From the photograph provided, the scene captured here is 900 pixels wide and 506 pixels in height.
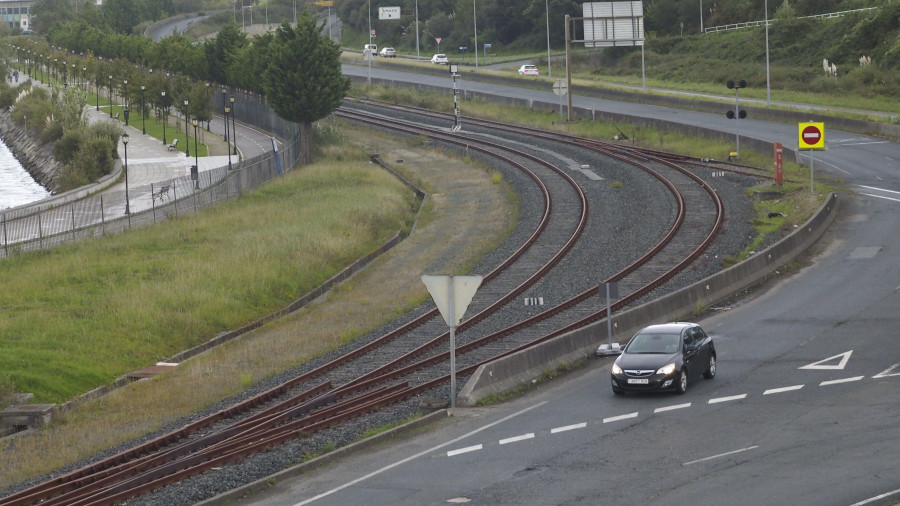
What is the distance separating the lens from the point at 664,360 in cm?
2178

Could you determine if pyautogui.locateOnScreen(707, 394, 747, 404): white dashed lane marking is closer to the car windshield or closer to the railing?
the car windshield

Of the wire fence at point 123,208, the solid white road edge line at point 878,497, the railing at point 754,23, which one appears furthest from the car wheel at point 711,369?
the railing at point 754,23

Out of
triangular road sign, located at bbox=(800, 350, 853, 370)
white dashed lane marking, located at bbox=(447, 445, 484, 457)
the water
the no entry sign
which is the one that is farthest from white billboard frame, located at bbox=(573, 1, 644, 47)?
white dashed lane marking, located at bbox=(447, 445, 484, 457)

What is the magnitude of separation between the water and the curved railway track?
154 ft

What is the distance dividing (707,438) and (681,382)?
332cm

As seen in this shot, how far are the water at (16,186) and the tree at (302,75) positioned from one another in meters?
25.3

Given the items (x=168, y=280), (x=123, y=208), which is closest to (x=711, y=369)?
(x=168, y=280)

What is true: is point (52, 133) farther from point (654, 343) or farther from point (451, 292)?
point (654, 343)

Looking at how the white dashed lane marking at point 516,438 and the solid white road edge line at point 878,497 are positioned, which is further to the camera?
the white dashed lane marking at point 516,438

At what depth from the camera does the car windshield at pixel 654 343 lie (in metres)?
22.3

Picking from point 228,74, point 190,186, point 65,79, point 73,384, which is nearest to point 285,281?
point 73,384

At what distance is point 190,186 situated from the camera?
55.8 metres

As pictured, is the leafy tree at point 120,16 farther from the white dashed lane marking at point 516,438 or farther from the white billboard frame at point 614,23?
the white dashed lane marking at point 516,438

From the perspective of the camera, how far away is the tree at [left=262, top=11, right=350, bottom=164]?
6150 centimetres
